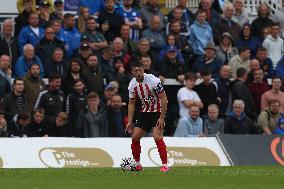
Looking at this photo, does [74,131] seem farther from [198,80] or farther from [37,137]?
[198,80]

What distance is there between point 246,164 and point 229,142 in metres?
0.72

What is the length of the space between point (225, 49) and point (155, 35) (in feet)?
7.05

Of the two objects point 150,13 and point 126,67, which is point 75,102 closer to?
point 126,67

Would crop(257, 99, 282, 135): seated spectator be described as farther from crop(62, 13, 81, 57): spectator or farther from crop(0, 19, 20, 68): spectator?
crop(0, 19, 20, 68): spectator

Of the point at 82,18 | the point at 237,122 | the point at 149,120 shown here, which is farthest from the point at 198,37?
the point at 149,120

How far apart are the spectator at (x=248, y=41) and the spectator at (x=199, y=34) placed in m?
1.11

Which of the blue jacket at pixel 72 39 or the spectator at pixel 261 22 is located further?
the spectator at pixel 261 22

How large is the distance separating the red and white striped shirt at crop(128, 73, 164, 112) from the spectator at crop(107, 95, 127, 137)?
5361mm

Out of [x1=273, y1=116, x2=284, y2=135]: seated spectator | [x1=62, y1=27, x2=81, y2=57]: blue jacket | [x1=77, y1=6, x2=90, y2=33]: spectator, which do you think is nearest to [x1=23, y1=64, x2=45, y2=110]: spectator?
[x1=62, y1=27, x2=81, y2=57]: blue jacket

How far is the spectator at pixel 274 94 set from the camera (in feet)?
83.1

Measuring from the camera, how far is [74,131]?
2327 cm

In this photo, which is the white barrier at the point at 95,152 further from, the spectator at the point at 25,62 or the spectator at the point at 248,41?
the spectator at the point at 248,41

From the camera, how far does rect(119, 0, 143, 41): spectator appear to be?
25.8 metres

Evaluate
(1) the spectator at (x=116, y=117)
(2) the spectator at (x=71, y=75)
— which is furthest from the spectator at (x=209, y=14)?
(2) the spectator at (x=71, y=75)
